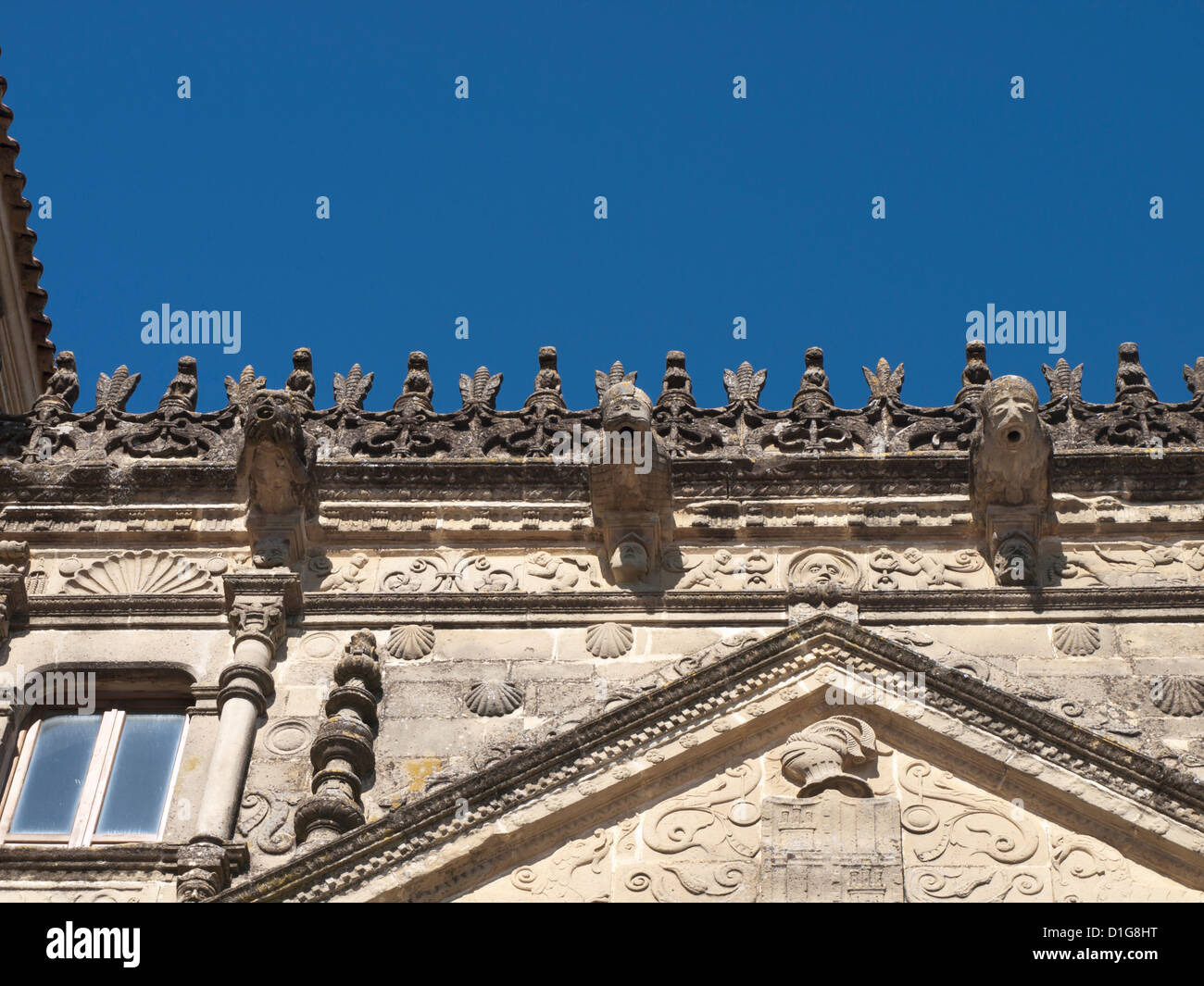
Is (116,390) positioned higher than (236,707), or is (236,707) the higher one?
(116,390)

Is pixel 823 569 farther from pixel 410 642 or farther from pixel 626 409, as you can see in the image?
pixel 410 642

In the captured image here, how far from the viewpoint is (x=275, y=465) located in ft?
50.9

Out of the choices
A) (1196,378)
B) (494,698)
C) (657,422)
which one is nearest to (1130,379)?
(1196,378)

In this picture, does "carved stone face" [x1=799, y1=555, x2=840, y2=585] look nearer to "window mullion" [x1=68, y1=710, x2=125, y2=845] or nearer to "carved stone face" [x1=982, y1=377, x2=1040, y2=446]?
"carved stone face" [x1=982, y1=377, x2=1040, y2=446]

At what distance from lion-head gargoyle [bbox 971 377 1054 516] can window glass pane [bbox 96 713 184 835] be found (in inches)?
206

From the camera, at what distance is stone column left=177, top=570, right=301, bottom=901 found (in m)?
13.1

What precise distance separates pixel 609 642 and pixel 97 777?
3152 mm

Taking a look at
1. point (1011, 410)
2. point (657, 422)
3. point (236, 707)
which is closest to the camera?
point (236, 707)

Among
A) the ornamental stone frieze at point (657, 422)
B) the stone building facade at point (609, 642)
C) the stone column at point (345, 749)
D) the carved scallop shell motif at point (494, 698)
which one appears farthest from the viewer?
the ornamental stone frieze at point (657, 422)

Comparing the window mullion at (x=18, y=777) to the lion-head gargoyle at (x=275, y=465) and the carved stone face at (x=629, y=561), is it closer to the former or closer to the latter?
the lion-head gargoyle at (x=275, y=465)

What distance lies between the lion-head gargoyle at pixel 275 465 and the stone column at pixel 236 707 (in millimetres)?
623

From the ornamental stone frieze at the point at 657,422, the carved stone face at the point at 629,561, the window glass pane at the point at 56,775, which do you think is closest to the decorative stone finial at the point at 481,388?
the ornamental stone frieze at the point at 657,422

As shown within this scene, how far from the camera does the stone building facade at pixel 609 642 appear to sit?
12.9 metres
